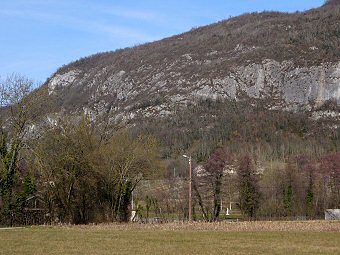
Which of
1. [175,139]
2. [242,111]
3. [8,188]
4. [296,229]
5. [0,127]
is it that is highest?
[242,111]

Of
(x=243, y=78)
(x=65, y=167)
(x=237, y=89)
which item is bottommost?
(x=65, y=167)

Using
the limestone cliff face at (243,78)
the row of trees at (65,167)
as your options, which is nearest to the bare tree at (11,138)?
the row of trees at (65,167)

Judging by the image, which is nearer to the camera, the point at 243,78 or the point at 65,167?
the point at 65,167

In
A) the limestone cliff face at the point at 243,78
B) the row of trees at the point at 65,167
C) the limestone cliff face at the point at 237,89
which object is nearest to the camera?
the row of trees at the point at 65,167

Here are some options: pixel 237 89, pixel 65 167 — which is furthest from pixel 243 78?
pixel 65 167

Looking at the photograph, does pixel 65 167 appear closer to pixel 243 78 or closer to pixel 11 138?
pixel 11 138

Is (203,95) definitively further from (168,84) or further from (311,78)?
(311,78)

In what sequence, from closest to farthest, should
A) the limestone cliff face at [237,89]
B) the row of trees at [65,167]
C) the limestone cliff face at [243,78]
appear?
the row of trees at [65,167], the limestone cliff face at [237,89], the limestone cliff face at [243,78]

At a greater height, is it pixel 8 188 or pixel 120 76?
pixel 120 76

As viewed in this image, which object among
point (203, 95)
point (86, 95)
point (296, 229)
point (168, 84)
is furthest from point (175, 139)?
point (296, 229)

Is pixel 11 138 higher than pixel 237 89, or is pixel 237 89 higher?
pixel 237 89

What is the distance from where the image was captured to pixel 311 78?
161m

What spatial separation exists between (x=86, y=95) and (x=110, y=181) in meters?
141

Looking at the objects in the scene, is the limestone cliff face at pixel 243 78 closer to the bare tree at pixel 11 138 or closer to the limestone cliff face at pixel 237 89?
the limestone cliff face at pixel 237 89
